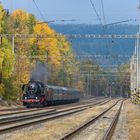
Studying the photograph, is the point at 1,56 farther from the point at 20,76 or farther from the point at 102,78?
the point at 102,78

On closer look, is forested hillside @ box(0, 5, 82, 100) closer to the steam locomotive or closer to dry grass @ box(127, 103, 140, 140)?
the steam locomotive

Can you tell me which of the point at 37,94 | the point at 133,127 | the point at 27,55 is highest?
the point at 27,55

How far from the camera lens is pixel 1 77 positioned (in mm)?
63469

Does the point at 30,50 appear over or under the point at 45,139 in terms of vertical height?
over

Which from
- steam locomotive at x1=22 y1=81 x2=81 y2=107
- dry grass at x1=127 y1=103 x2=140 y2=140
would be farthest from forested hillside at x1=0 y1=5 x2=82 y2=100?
dry grass at x1=127 y1=103 x2=140 y2=140

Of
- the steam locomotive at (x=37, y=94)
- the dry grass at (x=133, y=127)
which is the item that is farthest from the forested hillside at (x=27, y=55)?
the dry grass at (x=133, y=127)

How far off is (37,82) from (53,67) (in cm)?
3875

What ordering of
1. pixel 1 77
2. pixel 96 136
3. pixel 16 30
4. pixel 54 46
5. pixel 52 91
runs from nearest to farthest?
pixel 96 136 < pixel 1 77 < pixel 52 91 < pixel 16 30 < pixel 54 46

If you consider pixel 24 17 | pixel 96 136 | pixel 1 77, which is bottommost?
pixel 96 136

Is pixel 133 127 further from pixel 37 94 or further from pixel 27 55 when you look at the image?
pixel 27 55

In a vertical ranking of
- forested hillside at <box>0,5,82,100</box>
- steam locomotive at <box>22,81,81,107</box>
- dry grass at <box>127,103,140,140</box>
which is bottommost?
dry grass at <box>127,103,140,140</box>

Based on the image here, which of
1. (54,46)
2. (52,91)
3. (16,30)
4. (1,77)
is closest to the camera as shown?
(1,77)

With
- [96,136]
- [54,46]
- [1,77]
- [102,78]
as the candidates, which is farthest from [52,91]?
[102,78]

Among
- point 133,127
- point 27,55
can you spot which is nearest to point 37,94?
point 27,55
